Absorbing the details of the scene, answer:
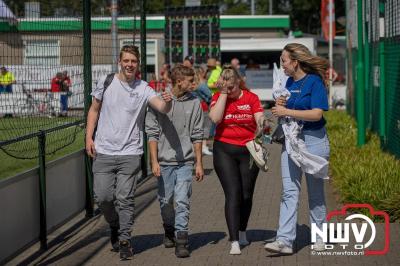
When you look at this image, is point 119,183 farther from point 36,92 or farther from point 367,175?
point 367,175

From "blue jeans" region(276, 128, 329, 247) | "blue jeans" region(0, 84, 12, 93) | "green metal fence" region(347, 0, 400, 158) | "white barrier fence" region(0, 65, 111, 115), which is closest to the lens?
"blue jeans" region(276, 128, 329, 247)

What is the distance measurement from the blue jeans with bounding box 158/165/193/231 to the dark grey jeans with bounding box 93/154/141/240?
30 cm

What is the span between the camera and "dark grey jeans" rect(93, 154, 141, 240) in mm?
8641

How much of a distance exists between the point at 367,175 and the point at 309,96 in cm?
366

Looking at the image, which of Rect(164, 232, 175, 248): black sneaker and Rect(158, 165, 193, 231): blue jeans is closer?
Rect(158, 165, 193, 231): blue jeans

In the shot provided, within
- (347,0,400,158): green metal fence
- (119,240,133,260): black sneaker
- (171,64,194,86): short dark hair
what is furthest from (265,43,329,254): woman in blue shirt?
(347,0,400,158): green metal fence

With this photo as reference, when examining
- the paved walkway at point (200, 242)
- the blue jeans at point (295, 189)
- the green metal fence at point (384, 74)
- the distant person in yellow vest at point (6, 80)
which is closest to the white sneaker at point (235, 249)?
the paved walkway at point (200, 242)

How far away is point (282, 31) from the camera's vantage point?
4884 centimetres

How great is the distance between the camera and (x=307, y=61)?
8508 mm

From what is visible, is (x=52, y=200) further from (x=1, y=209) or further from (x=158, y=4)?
(x=158, y=4)

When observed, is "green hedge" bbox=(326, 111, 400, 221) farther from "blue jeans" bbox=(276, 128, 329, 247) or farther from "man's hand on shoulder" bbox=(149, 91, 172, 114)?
"man's hand on shoulder" bbox=(149, 91, 172, 114)

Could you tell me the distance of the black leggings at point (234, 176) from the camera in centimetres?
878

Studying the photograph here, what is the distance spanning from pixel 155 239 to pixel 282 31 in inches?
1573

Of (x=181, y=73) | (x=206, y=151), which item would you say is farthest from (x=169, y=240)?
(x=206, y=151)
